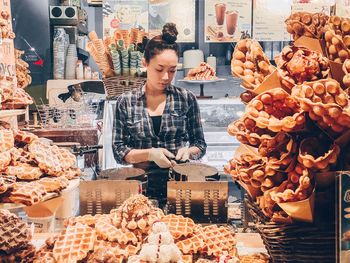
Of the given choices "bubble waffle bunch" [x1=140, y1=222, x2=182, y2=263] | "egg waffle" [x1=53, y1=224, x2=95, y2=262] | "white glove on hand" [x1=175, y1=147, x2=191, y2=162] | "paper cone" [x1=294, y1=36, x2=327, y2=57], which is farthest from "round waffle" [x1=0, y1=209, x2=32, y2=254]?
"white glove on hand" [x1=175, y1=147, x2=191, y2=162]

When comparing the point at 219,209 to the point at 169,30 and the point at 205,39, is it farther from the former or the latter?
the point at 205,39

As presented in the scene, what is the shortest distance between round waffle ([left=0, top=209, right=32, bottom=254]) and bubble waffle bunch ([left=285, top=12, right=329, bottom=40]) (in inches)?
42.5

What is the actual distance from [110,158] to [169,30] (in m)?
1.43

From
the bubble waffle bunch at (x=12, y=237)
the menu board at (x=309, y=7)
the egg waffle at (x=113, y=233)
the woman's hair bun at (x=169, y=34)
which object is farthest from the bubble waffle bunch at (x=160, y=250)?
the menu board at (x=309, y=7)

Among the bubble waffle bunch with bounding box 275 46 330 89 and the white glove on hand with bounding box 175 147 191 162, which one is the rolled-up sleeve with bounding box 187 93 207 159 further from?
the bubble waffle bunch with bounding box 275 46 330 89

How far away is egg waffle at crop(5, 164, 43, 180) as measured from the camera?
1.79 meters

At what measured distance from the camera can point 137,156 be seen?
3357 millimetres

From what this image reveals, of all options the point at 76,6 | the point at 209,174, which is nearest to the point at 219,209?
the point at 209,174

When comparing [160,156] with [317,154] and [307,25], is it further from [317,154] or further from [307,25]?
[317,154]

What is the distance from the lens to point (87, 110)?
4.56 m

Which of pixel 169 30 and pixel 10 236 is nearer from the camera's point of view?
pixel 10 236

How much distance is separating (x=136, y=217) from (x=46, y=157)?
1.58 feet

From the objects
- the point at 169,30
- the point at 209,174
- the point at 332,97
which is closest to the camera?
the point at 332,97

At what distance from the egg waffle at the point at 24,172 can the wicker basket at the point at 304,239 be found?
0.89m
